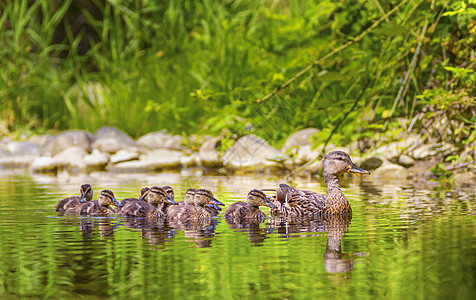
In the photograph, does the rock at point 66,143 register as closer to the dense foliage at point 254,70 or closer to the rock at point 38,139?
the rock at point 38,139

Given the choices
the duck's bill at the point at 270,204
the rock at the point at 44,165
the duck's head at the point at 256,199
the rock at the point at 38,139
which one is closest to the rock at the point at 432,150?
the duck's bill at the point at 270,204

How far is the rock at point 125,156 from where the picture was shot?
11672 mm

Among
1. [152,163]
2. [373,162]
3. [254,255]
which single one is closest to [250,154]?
[152,163]

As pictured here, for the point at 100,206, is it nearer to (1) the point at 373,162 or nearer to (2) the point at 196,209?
(2) the point at 196,209

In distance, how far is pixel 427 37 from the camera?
28.2ft

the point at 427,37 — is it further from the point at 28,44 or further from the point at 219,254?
the point at 28,44

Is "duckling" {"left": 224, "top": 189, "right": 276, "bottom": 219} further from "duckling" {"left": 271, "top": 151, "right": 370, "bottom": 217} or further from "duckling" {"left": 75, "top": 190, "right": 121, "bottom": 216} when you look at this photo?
"duckling" {"left": 75, "top": 190, "right": 121, "bottom": 216}

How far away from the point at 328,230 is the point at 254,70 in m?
6.67

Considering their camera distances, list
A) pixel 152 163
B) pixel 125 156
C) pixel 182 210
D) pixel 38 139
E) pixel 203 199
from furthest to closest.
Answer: pixel 38 139 → pixel 125 156 → pixel 152 163 → pixel 203 199 → pixel 182 210

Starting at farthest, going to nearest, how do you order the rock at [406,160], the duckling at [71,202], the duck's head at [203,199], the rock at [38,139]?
the rock at [38,139], the rock at [406,160], the duckling at [71,202], the duck's head at [203,199]

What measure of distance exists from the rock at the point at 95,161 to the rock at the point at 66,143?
347mm

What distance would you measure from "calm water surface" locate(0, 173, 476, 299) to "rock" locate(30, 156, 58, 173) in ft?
14.6

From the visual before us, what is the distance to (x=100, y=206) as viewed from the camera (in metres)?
6.84

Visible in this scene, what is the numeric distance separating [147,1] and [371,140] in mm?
5860
